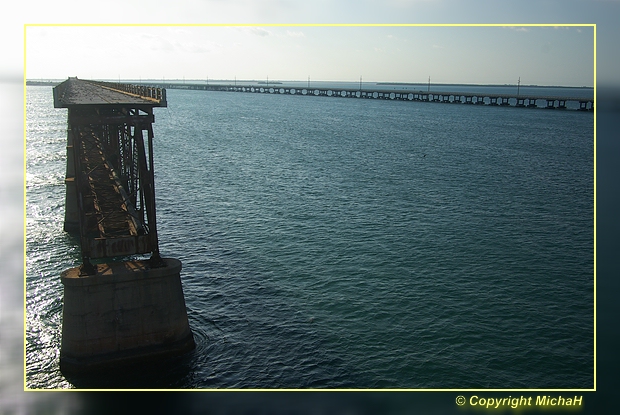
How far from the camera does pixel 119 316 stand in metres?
23.6

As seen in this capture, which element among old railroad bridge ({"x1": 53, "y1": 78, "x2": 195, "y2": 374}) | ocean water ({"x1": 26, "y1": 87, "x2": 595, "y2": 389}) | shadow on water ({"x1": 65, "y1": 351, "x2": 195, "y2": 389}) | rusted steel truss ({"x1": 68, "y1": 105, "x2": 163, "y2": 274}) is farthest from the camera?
ocean water ({"x1": 26, "y1": 87, "x2": 595, "y2": 389})

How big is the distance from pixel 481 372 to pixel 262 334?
10277 millimetres

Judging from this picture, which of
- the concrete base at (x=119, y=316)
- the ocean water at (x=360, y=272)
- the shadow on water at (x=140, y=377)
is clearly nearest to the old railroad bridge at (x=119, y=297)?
the concrete base at (x=119, y=316)

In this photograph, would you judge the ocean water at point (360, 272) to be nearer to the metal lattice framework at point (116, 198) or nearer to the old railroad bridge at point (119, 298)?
the old railroad bridge at point (119, 298)

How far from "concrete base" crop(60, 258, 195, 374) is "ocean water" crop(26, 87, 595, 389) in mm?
890

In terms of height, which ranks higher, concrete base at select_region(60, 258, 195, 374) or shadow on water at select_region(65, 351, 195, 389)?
concrete base at select_region(60, 258, 195, 374)

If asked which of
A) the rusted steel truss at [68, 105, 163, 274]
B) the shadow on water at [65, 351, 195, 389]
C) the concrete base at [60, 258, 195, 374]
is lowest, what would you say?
the shadow on water at [65, 351, 195, 389]

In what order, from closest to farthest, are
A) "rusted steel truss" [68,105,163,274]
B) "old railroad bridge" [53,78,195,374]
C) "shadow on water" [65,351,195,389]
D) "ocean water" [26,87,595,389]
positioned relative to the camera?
"shadow on water" [65,351,195,389], "old railroad bridge" [53,78,195,374], "rusted steel truss" [68,105,163,274], "ocean water" [26,87,595,389]

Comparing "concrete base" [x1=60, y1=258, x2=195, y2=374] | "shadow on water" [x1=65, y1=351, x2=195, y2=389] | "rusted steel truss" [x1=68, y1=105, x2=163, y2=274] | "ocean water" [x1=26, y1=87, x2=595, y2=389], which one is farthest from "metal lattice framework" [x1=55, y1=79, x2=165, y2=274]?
"ocean water" [x1=26, y1=87, x2=595, y2=389]

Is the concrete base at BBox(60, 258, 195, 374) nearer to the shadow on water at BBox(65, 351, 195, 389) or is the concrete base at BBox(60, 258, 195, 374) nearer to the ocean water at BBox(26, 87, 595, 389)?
the shadow on water at BBox(65, 351, 195, 389)

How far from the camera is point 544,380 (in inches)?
963

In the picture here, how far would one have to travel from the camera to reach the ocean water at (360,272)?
24719mm

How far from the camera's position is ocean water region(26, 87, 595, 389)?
81.1 ft
